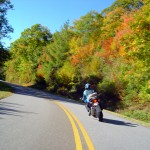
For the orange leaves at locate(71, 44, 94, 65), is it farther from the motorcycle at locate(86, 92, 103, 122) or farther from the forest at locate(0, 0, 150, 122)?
the motorcycle at locate(86, 92, 103, 122)

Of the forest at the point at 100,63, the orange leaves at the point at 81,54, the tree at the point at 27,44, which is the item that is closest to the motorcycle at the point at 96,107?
the forest at the point at 100,63

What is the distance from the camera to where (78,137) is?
9.02m

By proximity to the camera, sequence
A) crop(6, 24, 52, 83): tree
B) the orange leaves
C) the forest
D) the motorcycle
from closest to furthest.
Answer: the motorcycle
the forest
the orange leaves
crop(6, 24, 52, 83): tree

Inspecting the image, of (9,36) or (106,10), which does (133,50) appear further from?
(106,10)

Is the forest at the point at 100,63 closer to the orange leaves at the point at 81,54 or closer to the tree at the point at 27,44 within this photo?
the orange leaves at the point at 81,54

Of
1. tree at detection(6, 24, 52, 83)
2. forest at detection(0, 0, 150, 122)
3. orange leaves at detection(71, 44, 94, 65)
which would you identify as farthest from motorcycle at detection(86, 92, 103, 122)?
tree at detection(6, 24, 52, 83)

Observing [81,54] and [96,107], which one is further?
[81,54]

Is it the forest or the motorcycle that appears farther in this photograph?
the forest

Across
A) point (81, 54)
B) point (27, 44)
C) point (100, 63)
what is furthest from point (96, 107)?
point (27, 44)

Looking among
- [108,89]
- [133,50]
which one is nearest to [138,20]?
[133,50]

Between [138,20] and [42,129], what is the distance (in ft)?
34.2

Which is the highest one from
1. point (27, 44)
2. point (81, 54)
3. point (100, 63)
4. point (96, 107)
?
point (27, 44)

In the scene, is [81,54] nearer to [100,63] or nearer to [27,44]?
[100,63]

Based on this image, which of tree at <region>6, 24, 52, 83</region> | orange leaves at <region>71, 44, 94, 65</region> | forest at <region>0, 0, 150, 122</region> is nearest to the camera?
forest at <region>0, 0, 150, 122</region>
